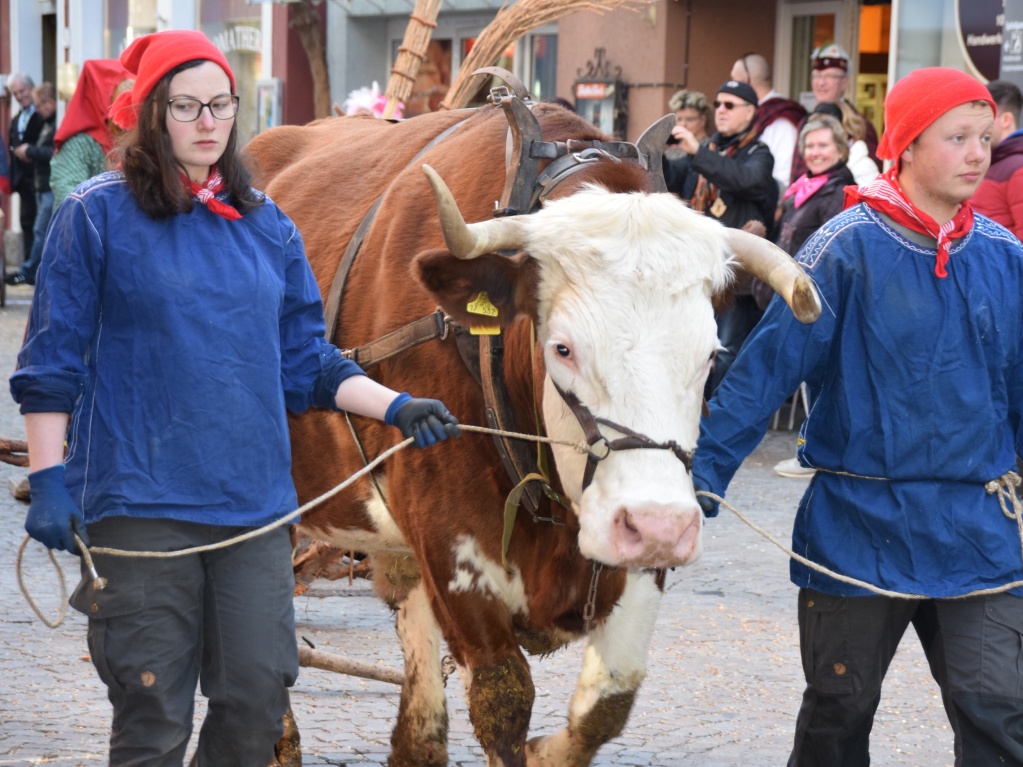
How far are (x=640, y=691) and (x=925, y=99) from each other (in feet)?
7.77

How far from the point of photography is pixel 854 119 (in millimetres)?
9922

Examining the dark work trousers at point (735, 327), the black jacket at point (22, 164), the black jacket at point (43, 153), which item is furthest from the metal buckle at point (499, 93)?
the black jacket at point (22, 164)

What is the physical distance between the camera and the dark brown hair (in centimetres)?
326

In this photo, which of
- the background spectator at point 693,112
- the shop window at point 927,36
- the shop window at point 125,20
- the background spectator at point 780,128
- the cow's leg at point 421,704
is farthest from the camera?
the shop window at point 125,20

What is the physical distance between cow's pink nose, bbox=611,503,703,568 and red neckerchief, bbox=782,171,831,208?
20.6ft

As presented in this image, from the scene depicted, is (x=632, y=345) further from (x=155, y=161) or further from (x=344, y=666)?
(x=344, y=666)

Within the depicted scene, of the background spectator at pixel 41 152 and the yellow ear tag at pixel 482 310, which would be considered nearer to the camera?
the yellow ear tag at pixel 482 310

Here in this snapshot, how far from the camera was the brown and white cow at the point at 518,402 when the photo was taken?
3.28 metres

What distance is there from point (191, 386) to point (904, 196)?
167 centimetres

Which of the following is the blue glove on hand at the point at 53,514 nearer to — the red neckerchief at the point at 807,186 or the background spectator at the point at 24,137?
the red neckerchief at the point at 807,186

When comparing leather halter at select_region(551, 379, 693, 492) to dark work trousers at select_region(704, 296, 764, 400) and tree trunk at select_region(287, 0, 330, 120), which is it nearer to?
dark work trousers at select_region(704, 296, 764, 400)

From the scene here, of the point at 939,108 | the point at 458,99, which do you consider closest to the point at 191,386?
the point at 939,108

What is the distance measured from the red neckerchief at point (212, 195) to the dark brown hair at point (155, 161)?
0.09 feet

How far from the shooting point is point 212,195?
3355 millimetres
